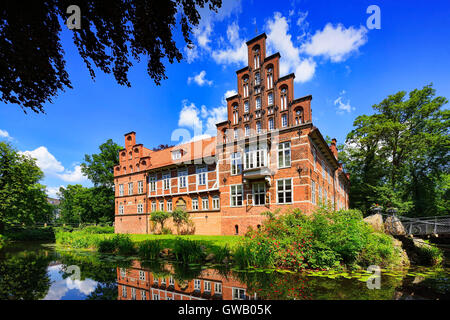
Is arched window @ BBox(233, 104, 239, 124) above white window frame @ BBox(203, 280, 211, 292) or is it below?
above

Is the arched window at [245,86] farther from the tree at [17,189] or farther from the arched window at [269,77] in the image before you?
the tree at [17,189]

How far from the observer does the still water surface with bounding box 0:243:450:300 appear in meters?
5.96

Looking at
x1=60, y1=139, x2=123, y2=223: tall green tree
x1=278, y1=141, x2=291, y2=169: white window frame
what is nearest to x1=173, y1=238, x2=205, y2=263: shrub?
x1=278, y1=141, x2=291, y2=169: white window frame

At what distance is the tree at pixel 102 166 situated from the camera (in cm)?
3556

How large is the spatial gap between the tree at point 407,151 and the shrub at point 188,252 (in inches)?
902

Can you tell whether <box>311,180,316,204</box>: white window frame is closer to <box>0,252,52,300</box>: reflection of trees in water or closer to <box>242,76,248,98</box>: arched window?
<box>242,76,248,98</box>: arched window

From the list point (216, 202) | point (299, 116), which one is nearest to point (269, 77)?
point (299, 116)

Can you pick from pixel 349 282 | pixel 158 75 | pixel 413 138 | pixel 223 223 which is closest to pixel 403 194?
pixel 413 138

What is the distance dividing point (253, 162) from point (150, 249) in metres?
9.74

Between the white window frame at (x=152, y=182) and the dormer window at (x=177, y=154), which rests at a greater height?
the dormer window at (x=177, y=154)

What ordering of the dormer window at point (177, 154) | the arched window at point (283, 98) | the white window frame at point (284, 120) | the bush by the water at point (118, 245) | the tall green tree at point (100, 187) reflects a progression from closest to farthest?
the bush by the water at point (118, 245)
the white window frame at point (284, 120)
the arched window at point (283, 98)
the dormer window at point (177, 154)
the tall green tree at point (100, 187)

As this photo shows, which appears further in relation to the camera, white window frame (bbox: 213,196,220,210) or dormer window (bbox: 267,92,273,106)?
white window frame (bbox: 213,196,220,210)

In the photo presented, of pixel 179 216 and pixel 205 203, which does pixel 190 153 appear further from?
pixel 179 216

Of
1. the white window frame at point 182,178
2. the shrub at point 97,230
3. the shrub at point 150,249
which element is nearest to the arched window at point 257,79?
the white window frame at point 182,178
